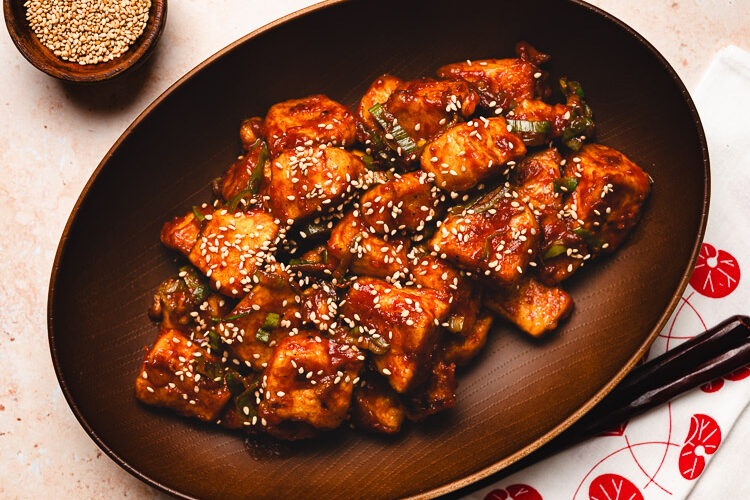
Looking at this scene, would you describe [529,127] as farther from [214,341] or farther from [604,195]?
[214,341]

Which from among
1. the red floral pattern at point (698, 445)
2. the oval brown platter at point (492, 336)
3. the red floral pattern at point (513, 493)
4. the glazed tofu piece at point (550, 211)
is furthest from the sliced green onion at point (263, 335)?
the red floral pattern at point (698, 445)

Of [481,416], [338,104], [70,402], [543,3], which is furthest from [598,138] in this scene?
[70,402]

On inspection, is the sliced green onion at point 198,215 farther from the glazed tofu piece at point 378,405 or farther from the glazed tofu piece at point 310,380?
the glazed tofu piece at point 378,405

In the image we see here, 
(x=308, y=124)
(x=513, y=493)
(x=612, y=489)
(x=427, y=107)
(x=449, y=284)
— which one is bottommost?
(x=513, y=493)

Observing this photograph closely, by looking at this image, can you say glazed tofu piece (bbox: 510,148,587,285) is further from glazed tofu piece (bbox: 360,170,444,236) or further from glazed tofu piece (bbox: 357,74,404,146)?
glazed tofu piece (bbox: 357,74,404,146)

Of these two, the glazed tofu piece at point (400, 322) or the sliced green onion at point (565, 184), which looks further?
the sliced green onion at point (565, 184)

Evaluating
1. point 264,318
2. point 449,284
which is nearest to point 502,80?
point 449,284
